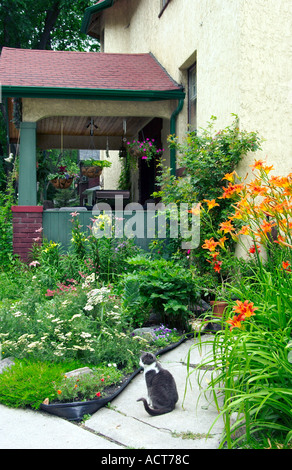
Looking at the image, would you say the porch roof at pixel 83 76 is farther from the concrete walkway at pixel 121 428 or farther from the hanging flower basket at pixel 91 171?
A: the concrete walkway at pixel 121 428

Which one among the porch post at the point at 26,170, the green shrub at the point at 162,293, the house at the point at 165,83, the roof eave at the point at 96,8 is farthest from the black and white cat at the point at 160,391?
the roof eave at the point at 96,8

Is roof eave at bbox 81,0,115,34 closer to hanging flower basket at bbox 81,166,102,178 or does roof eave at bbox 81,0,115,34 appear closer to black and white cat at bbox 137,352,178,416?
hanging flower basket at bbox 81,166,102,178

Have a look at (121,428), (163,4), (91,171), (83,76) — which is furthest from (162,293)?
(163,4)

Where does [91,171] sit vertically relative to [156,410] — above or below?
above

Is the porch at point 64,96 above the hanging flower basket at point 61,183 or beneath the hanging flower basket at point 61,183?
above

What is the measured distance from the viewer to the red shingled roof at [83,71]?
847 centimetres

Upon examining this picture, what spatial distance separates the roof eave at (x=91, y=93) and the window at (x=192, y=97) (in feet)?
0.52

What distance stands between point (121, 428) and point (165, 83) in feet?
23.2

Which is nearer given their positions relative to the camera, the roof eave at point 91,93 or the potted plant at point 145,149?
the roof eave at point 91,93

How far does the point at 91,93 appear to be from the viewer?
8391 millimetres

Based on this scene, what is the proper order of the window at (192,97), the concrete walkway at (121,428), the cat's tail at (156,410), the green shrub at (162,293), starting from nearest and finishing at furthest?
the concrete walkway at (121,428) < the cat's tail at (156,410) < the green shrub at (162,293) < the window at (192,97)

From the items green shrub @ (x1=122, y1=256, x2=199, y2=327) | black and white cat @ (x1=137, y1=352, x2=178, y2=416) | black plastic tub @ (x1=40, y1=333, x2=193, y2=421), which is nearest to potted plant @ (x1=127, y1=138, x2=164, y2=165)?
green shrub @ (x1=122, y1=256, x2=199, y2=327)

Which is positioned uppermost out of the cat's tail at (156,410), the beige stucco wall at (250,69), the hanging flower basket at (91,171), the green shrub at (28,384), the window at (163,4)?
the window at (163,4)

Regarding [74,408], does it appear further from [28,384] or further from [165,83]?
[165,83]
